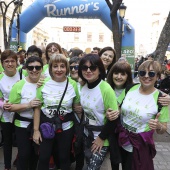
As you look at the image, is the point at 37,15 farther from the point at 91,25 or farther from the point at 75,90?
the point at 91,25

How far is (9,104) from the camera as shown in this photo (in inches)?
114

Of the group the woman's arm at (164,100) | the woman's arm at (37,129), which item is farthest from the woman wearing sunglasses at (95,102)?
the woman's arm at (37,129)

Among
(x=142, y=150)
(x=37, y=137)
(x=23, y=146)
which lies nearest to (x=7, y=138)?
(x=23, y=146)

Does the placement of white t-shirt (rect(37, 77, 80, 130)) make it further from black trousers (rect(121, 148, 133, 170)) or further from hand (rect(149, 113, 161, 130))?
hand (rect(149, 113, 161, 130))

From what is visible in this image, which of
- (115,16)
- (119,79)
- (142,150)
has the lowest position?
(142,150)

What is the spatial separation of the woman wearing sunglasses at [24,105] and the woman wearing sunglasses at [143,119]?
1.14 meters

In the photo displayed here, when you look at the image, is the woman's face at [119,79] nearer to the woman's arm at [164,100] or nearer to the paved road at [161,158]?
the woman's arm at [164,100]

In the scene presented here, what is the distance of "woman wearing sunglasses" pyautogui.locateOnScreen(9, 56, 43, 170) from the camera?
2.87m

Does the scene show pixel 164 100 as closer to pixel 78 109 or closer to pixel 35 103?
pixel 78 109

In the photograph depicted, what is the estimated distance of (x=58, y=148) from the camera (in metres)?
2.79

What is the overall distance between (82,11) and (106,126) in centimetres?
1022

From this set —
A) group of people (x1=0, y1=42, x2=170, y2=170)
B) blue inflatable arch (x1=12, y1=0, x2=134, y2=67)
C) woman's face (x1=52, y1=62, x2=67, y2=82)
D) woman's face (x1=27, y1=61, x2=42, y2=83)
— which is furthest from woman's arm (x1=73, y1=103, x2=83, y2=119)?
blue inflatable arch (x1=12, y1=0, x2=134, y2=67)

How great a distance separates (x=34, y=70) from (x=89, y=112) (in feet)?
2.90

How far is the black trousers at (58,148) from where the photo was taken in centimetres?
270
